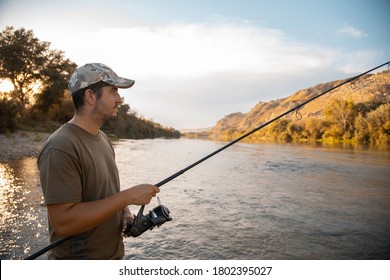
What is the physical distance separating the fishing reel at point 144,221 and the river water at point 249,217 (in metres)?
2.21

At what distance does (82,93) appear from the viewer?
1.91 meters

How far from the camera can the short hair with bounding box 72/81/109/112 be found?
6.27 ft

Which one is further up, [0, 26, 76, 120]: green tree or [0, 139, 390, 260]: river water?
[0, 26, 76, 120]: green tree

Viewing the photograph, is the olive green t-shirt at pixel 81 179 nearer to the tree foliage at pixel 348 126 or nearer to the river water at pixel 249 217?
the river water at pixel 249 217

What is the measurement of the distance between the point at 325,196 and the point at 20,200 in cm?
740

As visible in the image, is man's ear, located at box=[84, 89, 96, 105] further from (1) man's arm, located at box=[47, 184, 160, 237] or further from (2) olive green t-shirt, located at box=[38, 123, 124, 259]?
(1) man's arm, located at box=[47, 184, 160, 237]

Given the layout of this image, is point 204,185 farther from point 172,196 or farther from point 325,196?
point 325,196

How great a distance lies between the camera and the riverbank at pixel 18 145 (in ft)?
44.5

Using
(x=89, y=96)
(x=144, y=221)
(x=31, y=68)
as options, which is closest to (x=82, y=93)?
(x=89, y=96)

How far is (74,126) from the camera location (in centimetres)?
183

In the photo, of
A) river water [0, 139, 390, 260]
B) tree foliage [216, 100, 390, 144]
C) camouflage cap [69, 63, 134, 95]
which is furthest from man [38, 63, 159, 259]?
→ tree foliage [216, 100, 390, 144]

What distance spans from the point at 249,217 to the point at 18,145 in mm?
13853
